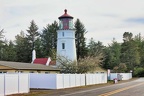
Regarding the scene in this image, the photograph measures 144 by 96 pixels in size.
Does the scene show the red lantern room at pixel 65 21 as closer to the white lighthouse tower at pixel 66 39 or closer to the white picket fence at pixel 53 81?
the white lighthouse tower at pixel 66 39

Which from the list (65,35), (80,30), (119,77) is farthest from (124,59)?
(65,35)

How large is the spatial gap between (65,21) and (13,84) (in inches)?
1356

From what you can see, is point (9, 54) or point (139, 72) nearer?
point (9, 54)

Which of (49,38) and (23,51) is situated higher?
(49,38)

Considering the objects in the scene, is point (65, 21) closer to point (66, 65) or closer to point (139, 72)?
point (66, 65)

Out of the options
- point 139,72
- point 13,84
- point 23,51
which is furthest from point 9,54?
point 13,84

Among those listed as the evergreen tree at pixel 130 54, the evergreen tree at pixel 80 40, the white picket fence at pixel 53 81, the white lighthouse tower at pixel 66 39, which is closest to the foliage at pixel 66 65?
the white lighthouse tower at pixel 66 39

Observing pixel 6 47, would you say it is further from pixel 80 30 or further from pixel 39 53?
pixel 80 30

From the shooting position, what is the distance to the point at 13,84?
30.7 metres

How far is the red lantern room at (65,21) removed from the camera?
62838 mm

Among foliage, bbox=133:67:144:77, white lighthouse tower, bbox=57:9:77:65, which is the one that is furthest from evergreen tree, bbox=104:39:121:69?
white lighthouse tower, bbox=57:9:77:65

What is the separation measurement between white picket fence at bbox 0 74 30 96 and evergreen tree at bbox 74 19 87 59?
5926 centimetres

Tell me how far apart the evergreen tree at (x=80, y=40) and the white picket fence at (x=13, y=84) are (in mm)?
59258

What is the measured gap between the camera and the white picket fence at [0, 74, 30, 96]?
1146 inches
